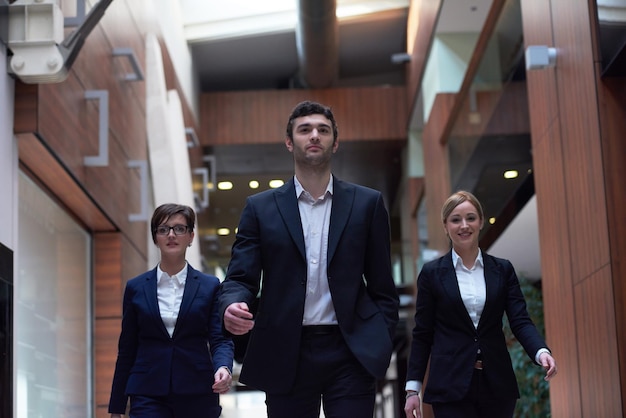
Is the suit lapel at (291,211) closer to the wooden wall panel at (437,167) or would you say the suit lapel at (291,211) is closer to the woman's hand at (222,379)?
the woman's hand at (222,379)

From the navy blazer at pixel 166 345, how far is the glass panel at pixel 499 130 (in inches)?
226

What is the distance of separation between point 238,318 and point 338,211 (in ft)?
2.06

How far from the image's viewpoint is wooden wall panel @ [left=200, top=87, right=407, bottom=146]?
770 inches

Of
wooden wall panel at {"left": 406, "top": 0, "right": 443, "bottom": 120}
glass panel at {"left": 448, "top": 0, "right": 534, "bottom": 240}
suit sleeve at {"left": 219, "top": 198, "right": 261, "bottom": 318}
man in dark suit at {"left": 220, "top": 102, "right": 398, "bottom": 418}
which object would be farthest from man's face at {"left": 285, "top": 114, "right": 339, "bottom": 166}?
wooden wall panel at {"left": 406, "top": 0, "right": 443, "bottom": 120}

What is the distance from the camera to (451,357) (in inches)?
165

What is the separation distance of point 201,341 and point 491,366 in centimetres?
123

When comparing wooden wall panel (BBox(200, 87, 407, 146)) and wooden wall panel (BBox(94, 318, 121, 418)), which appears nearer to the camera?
wooden wall panel (BBox(94, 318, 121, 418))

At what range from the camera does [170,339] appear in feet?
14.4

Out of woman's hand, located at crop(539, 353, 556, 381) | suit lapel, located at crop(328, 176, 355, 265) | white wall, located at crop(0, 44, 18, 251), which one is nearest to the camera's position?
suit lapel, located at crop(328, 176, 355, 265)

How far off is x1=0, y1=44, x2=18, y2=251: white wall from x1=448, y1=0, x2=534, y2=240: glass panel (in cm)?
479

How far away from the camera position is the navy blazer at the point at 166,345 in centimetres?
427

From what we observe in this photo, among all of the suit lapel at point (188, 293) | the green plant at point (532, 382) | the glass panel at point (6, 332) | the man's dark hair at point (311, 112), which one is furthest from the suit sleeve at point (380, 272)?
the green plant at point (532, 382)

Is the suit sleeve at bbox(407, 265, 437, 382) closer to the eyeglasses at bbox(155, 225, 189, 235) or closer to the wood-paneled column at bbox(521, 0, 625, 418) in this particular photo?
the eyeglasses at bbox(155, 225, 189, 235)

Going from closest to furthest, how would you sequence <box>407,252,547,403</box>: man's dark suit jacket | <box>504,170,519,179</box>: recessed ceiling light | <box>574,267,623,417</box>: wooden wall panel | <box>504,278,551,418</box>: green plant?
<box>407,252,547,403</box>: man's dark suit jacket < <box>574,267,623,417</box>: wooden wall panel < <box>504,170,519,179</box>: recessed ceiling light < <box>504,278,551,418</box>: green plant
